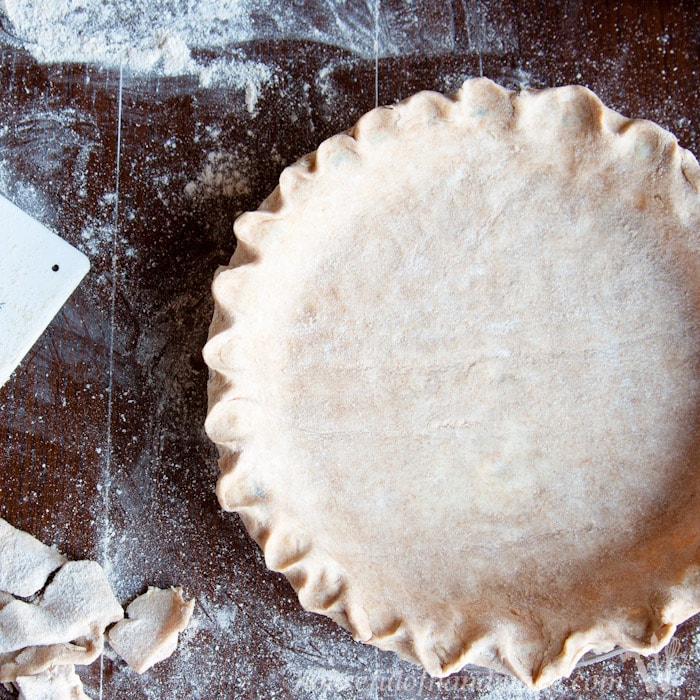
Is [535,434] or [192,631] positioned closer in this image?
[535,434]

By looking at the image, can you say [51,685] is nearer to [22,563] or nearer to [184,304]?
[22,563]

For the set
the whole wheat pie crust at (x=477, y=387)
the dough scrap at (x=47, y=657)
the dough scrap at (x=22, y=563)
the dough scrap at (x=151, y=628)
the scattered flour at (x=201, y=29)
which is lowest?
the dough scrap at (x=47, y=657)

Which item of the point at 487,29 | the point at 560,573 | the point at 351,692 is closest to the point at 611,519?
the point at 560,573

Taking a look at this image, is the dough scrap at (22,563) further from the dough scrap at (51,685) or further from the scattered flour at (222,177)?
the scattered flour at (222,177)

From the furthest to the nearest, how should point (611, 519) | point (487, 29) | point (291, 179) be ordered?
point (487, 29)
point (611, 519)
point (291, 179)

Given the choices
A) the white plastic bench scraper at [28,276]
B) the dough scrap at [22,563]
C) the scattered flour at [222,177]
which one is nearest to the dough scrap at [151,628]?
the dough scrap at [22,563]

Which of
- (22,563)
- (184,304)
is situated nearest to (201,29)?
(184,304)

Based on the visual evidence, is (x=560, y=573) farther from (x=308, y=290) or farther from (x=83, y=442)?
(x=83, y=442)
